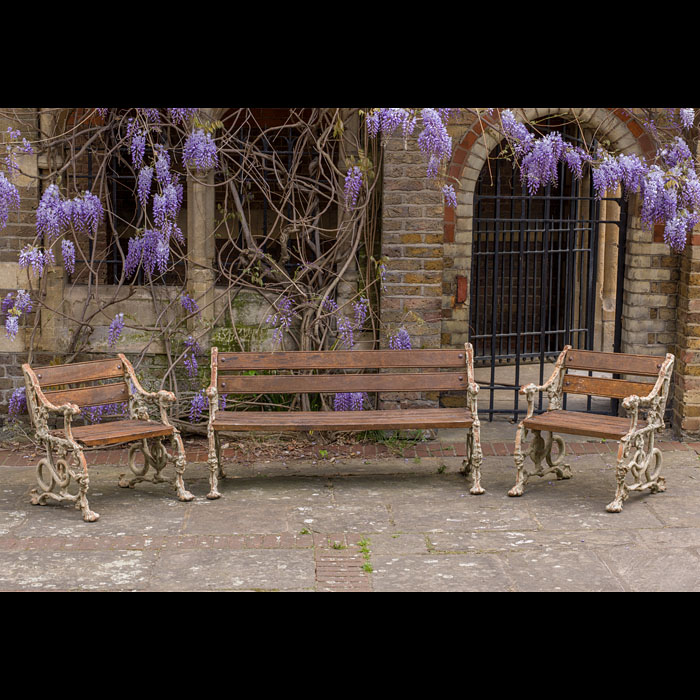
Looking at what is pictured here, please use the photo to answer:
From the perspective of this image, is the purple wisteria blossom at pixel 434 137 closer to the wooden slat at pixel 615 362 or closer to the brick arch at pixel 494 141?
the brick arch at pixel 494 141

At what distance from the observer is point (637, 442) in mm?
6504

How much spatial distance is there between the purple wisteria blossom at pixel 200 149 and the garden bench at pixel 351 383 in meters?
1.57

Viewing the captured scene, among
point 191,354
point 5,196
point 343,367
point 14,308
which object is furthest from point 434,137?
point 14,308

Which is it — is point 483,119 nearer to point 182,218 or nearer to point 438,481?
point 438,481

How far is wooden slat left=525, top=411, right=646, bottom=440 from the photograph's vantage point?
646 centimetres

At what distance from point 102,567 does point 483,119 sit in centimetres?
445

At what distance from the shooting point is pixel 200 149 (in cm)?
758

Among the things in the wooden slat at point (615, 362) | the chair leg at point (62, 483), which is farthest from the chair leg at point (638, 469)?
the chair leg at point (62, 483)

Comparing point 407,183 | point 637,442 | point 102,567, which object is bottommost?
point 102,567

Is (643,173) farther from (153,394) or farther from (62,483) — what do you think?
(62,483)

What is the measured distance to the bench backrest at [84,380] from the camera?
6.60 m

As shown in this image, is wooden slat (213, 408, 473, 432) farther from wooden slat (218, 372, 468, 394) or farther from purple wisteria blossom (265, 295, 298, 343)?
purple wisteria blossom (265, 295, 298, 343)

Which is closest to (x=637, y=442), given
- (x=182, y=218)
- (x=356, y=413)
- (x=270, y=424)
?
(x=356, y=413)

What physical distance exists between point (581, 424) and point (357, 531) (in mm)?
1671
